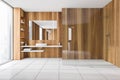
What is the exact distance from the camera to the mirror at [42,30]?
1136cm

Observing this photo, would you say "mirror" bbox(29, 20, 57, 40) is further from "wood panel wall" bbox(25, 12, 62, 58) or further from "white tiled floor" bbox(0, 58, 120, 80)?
"white tiled floor" bbox(0, 58, 120, 80)

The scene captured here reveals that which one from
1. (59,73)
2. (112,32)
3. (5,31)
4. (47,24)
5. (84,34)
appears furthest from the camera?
(47,24)

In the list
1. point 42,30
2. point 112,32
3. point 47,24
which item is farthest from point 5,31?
point 112,32

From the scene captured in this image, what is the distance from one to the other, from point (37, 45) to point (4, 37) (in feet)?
6.46

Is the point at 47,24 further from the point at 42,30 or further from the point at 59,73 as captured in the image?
the point at 59,73

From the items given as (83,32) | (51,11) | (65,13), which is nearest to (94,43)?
(83,32)

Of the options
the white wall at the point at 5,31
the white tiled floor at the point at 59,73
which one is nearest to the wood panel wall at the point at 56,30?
the white wall at the point at 5,31

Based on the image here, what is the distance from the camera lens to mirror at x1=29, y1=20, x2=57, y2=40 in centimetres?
1136

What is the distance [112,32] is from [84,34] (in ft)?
7.37

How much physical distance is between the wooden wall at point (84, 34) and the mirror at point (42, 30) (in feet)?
3.15

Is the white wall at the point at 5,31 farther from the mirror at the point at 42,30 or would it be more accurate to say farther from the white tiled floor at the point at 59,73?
the white tiled floor at the point at 59,73

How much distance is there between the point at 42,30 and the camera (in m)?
11.4

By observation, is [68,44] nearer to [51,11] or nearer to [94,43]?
[94,43]

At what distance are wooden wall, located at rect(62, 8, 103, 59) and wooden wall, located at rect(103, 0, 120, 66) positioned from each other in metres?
0.51
